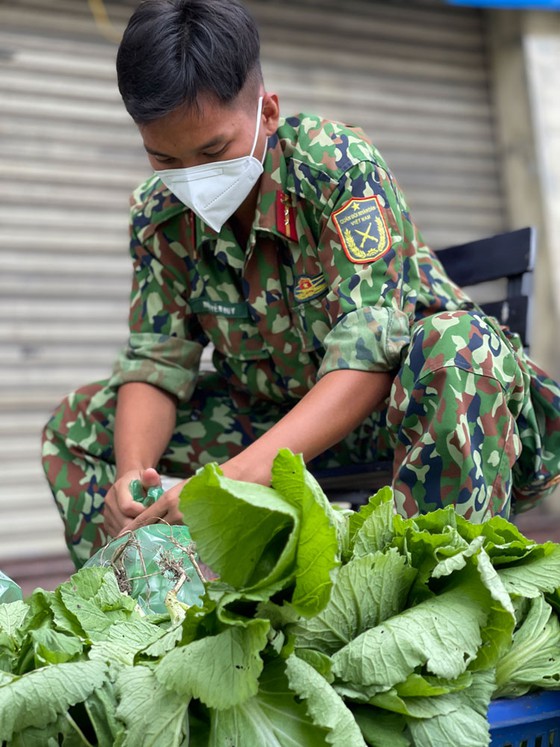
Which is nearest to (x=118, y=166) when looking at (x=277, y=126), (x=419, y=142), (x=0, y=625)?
(x=419, y=142)

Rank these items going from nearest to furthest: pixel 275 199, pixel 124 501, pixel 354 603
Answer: pixel 354 603, pixel 124 501, pixel 275 199

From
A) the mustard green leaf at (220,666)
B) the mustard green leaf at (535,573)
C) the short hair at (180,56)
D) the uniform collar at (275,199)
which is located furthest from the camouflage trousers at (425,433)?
the mustard green leaf at (220,666)

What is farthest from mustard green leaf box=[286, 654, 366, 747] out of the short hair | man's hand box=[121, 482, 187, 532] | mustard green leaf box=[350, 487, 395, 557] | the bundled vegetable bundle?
the short hair

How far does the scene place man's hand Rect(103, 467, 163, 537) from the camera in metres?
1.93

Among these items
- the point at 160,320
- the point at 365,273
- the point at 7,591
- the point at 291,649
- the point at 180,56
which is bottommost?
the point at 7,591

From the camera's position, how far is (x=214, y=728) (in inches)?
41.3

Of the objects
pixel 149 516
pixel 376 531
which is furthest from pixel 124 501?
pixel 376 531

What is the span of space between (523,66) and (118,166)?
7.29 ft

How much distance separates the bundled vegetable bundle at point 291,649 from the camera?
103 centimetres

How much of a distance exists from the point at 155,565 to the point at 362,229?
32.9 inches

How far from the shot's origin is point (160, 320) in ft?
8.08

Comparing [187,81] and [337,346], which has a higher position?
[187,81]

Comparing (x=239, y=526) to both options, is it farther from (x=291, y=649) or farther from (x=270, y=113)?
(x=270, y=113)

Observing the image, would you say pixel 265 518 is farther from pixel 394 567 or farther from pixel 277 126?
pixel 277 126
